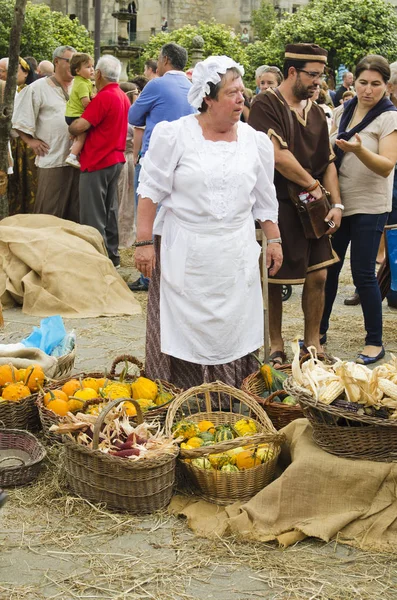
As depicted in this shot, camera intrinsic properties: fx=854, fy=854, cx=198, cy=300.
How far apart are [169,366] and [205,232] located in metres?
0.87

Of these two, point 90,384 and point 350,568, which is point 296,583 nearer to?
point 350,568

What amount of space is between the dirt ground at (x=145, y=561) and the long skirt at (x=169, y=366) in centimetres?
110

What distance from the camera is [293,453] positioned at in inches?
159

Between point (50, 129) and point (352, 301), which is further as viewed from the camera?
point (50, 129)

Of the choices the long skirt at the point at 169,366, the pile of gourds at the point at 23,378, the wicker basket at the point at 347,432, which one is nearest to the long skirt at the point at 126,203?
the long skirt at the point at 169,366

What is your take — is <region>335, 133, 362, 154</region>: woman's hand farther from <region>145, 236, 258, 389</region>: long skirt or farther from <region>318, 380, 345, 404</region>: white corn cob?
<region>318, 380, 345, 404</region>: white corn cob

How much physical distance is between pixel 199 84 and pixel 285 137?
3.78 ft

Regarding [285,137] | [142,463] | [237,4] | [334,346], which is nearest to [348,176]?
[285,137]

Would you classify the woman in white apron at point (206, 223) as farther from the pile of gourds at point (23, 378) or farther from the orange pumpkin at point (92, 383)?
the pile of gourds at point (23, 378)

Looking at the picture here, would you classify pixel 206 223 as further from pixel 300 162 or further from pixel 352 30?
pixel 352 30

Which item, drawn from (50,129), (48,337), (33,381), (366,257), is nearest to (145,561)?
(33,381)

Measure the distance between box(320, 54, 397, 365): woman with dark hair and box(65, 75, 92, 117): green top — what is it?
10.9 ft

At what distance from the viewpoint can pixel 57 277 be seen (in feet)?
25.5

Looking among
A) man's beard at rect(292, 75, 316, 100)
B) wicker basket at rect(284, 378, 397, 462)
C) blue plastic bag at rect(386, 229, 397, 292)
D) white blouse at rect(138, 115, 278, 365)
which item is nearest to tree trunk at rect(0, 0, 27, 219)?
man's beard at rect(292, 75, 316, 100)
